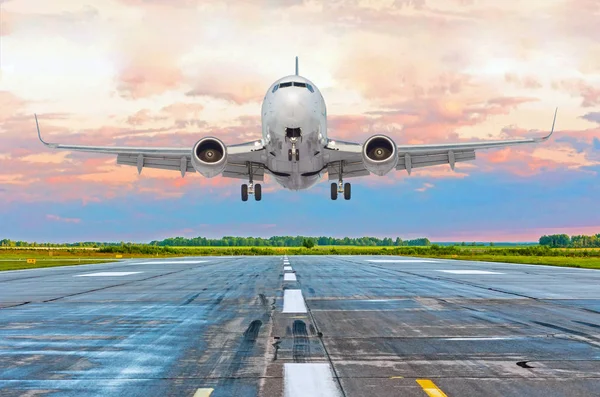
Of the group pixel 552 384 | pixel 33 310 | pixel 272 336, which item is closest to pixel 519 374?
pixel 552 384

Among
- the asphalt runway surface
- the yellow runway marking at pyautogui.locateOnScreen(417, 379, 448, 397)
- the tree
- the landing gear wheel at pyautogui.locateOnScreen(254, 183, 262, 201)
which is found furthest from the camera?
the tree

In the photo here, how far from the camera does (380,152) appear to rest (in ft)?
92.3

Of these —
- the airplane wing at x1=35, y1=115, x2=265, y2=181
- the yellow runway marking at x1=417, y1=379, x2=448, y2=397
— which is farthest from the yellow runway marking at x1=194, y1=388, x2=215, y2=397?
the airplane wing at x1=35, y1=115, x2=265, y2=181

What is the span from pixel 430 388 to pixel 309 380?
120 centimetres

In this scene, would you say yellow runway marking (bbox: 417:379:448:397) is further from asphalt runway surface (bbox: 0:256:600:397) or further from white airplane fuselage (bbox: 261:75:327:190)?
white airplane fuselage (bbox: 261:75:327:190)

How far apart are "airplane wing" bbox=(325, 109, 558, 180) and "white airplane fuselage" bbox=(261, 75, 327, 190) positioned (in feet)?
4.36

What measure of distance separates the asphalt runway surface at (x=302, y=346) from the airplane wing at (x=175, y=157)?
16.8 metres

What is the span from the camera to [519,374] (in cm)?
624

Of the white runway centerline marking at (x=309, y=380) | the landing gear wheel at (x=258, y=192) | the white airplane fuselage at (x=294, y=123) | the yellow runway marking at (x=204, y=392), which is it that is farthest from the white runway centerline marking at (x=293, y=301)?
the landing gear wheel at (x=258, y=192)

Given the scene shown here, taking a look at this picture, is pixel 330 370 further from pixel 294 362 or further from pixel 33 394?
pixel 33 394

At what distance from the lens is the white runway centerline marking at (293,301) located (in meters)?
12.4

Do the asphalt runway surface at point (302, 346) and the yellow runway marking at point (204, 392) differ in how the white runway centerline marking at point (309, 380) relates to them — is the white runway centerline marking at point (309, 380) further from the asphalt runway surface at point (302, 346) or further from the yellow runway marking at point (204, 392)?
the yellow runway marking at point (204, 392)

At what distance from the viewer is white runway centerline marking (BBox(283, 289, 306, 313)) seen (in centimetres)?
1236

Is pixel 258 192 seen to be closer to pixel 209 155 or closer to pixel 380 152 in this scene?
pixel 209 155
